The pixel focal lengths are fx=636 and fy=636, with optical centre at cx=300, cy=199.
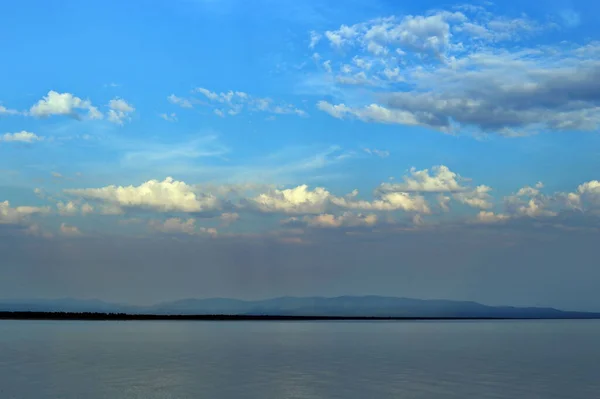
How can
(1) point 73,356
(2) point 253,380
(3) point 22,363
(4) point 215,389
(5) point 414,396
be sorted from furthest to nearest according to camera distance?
1. (1) point 73,356
2. (3) point 22,363
3. (2) point 253,380
4. (4) point 215,389
5. (5) point 414,396

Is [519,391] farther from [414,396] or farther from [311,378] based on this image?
[311,378]

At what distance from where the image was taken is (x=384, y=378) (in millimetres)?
56281

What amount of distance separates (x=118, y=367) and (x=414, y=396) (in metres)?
32.9

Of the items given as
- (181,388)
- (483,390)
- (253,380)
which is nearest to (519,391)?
(483,390)

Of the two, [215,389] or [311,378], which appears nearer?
[215,389]

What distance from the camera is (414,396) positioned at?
148 ft

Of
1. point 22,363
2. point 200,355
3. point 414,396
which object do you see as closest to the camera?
point 414,396

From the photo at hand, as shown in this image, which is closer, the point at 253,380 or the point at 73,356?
the point at 253,380

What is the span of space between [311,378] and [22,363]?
104 ft

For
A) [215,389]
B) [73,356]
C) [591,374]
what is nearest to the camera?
[215,389]

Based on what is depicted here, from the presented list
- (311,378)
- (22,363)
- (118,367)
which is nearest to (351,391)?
(311,378)

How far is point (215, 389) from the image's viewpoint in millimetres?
48125

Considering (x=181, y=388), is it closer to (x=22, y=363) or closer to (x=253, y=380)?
(x=253, y=380)

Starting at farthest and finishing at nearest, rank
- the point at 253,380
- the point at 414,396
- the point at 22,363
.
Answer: the point at 22,363 → the point at 253,380 → the point at 414,396
